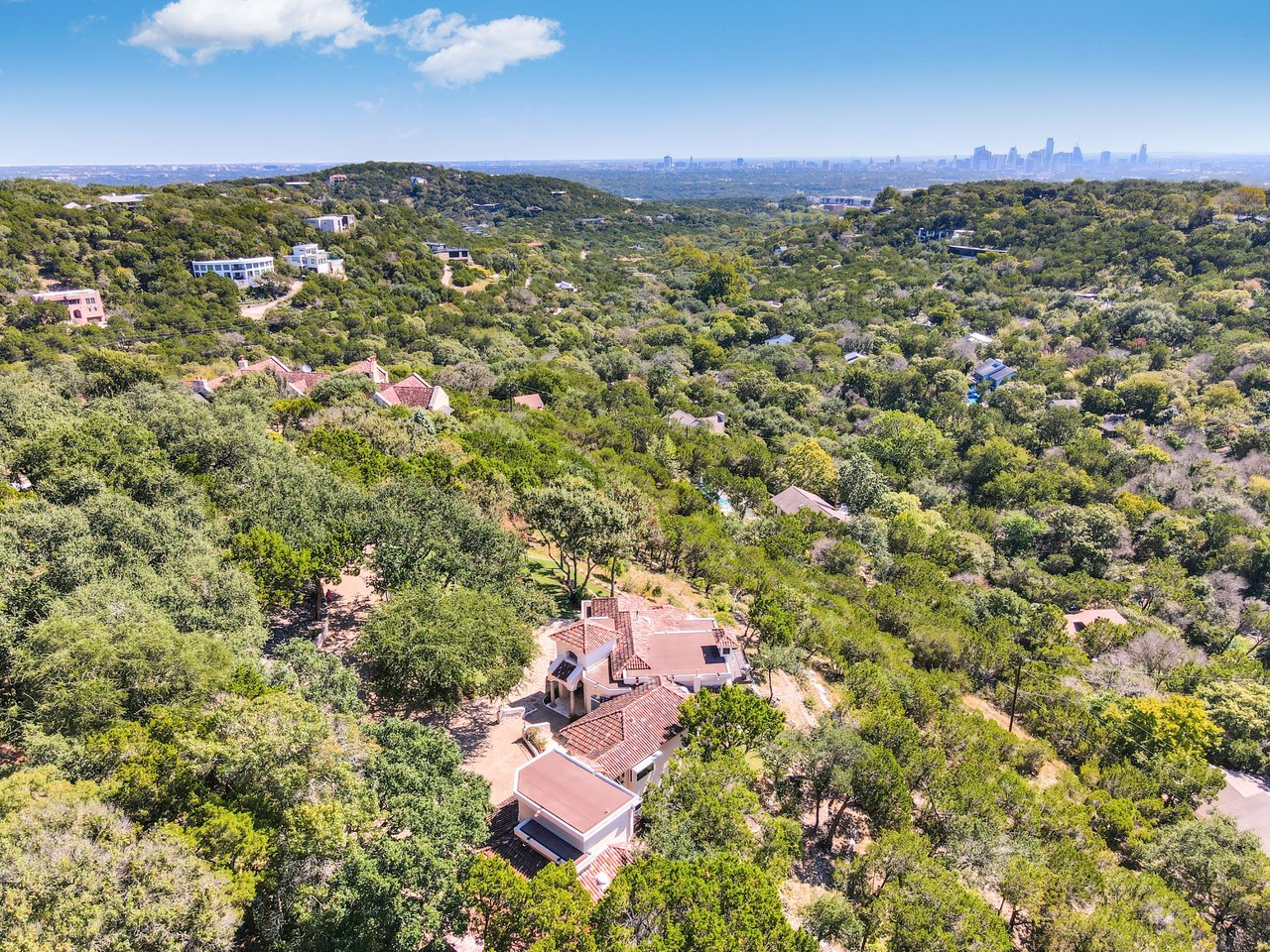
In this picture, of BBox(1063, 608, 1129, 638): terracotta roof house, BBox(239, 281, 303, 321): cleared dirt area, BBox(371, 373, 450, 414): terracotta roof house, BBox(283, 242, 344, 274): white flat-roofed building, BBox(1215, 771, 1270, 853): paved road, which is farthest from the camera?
BBox(283, 242, 344, 274): white flat-roofed building

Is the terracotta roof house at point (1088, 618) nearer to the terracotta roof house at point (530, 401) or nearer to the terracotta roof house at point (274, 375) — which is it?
the terracotta roof house at point (530, 401)

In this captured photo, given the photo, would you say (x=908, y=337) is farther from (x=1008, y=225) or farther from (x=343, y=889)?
(x=343, y=889)

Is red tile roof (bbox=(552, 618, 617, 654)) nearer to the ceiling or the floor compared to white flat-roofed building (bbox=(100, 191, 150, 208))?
nearer to the floor

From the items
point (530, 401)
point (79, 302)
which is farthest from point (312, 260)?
point (530, 401)

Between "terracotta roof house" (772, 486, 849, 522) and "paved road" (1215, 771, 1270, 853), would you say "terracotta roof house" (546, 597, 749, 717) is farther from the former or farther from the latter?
"terracotta roof house" (772, 486, 849, 522)

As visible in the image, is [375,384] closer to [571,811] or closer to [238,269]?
[571,811]

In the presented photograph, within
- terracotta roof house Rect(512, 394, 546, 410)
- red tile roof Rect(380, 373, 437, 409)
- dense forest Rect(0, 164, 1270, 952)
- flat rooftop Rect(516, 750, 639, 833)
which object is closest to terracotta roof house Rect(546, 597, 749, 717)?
dense forest Rect(0, 164, 1270, 952)
